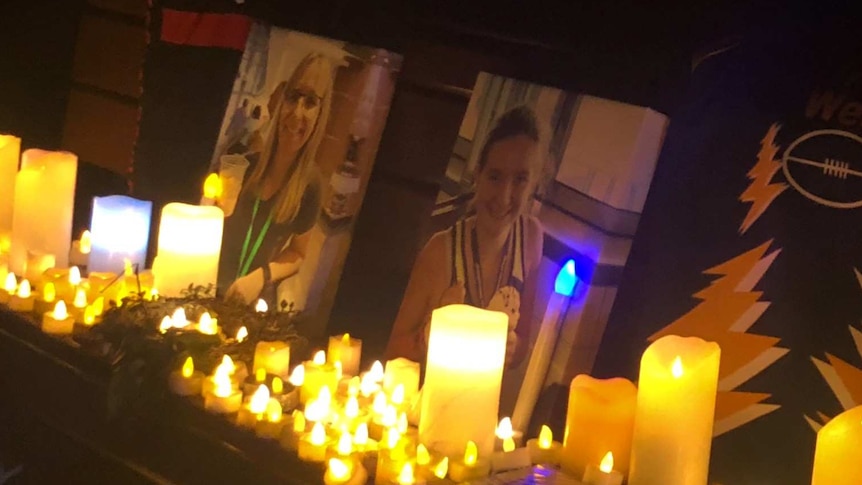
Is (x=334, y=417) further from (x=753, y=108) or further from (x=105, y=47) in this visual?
(x=105, y=47)

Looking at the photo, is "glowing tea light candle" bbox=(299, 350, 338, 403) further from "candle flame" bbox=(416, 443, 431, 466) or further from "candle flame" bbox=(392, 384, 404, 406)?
"candle flame" bbox=(416, 443, 431, 466)

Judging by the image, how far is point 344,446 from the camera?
4.06 ft

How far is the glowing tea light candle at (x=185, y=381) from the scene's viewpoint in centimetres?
139

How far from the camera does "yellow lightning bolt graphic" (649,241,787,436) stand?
1193 millimetres

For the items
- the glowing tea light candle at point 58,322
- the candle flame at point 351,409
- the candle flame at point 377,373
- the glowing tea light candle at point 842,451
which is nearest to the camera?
the glowing tea light candle at point 842,451

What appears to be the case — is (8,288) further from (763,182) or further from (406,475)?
(763,182)

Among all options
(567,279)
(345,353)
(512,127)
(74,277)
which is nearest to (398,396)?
(345,353)

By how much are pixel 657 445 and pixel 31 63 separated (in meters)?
1.79

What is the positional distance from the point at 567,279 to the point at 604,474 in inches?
10.4

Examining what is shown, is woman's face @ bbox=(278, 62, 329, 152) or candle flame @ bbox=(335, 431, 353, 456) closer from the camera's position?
candle flame @ bbox=(335, 431, 353, 456)

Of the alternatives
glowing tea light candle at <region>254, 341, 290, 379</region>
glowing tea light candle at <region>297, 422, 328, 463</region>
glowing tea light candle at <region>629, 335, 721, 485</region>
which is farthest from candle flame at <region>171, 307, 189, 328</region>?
glowing tea light candle at <region>629, 335, 721, 485</region>

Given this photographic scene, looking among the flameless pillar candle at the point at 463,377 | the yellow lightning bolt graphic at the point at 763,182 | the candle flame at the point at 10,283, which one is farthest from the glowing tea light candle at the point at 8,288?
the yellow lightning bolt graphic at the point at 763,182

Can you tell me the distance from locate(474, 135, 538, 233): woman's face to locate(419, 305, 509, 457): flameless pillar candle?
8.1 inches

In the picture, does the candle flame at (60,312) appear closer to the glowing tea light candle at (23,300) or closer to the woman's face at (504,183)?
the glowing tea light candle at (23,300)
